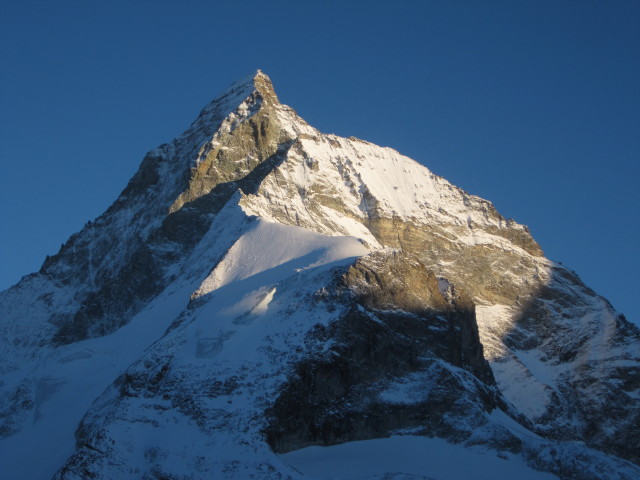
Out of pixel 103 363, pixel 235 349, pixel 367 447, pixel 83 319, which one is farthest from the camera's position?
pixel 83 319

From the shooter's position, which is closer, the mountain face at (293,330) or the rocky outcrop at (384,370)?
the mountain face at (293,330)

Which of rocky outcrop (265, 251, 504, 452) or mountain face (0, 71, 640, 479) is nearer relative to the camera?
mountain face (0, 71, 640, 479)

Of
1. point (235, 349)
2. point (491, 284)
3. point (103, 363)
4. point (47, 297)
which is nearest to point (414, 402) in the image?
point (235, 349)

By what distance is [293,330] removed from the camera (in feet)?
288

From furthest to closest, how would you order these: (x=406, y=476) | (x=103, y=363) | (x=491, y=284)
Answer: (x=491, y=284)
(x=103, y=363)
(x=406, y=476)

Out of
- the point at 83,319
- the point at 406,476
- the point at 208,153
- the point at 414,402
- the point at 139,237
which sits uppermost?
the point at 208,153

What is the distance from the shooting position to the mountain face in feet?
266

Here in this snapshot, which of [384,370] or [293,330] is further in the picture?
[293,330]

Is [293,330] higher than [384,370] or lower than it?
higher

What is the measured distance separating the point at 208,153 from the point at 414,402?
67.0m

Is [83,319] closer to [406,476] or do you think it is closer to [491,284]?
[491,284]

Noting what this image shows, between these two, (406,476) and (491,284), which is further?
(491,284)

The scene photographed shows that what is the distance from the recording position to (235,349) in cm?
8762

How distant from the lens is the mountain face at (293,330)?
8106 cm
